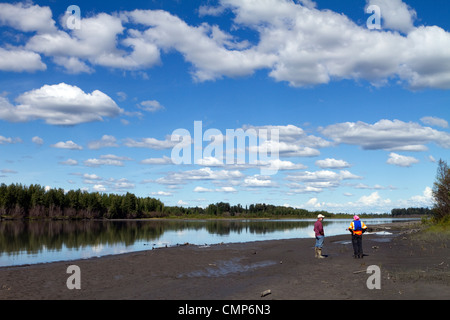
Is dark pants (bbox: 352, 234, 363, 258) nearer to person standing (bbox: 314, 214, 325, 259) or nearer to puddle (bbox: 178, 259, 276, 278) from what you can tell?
Result: person standing (bbox: 314, 214, 325, 259)

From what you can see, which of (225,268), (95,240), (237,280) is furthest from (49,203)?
(237,280)

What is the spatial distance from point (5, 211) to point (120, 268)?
506 feet

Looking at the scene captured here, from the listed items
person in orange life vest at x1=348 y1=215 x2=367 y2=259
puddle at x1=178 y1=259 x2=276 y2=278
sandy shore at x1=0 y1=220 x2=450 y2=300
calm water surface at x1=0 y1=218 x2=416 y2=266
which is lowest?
calm water surface at x1=0 y1=218 x2=416 y2=266

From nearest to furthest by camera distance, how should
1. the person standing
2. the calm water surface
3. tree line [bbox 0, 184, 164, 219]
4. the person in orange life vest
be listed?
the person in orange life vest < the person standing < the calm water surface < tree line [bbox 0, 184, 164, 219]

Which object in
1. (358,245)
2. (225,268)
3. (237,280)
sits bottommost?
(225,268)

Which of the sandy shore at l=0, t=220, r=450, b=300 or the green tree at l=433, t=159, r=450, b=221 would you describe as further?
the green tree at l=433, t=159, r=450, b=221

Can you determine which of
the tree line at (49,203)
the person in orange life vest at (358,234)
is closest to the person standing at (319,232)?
the person in orange life vest at (358,234)

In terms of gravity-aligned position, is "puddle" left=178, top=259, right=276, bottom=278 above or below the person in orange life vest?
below

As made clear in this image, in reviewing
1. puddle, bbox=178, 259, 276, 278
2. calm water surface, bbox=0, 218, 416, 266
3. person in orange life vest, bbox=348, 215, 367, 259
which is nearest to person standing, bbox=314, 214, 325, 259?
person in orange life vest, bbox=348, 215, 367, 259

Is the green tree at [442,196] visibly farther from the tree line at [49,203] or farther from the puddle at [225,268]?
the tree line at [49,203]

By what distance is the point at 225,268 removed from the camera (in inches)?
955

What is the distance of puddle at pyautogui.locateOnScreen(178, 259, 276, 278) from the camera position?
21.7m

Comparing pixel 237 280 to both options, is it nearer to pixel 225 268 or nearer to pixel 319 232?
pixel 225 268

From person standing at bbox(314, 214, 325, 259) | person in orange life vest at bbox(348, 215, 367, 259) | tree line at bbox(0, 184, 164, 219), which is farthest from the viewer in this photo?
tree line at bbox(0, 184, 164, 219)
